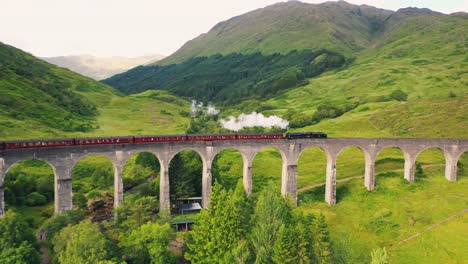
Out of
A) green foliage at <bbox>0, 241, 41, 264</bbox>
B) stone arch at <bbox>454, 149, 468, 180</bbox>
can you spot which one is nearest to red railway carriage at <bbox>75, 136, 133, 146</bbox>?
green foliage at <bbox>0, 241, 41, 264</bbox>

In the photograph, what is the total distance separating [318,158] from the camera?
102 m

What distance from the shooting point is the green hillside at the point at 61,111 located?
101438 mm

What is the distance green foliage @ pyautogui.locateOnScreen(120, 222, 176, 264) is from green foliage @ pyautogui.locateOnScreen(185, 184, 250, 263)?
302cm

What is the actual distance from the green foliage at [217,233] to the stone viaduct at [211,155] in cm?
1626

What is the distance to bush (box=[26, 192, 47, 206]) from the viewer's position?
6103 cm

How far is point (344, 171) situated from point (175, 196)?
1868 inches

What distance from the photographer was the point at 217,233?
139 feet

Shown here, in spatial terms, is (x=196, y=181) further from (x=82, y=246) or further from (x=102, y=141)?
(x=82, y=246)

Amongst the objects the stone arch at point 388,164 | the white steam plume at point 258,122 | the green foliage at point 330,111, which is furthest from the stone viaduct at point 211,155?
the green foliage at point 330,111

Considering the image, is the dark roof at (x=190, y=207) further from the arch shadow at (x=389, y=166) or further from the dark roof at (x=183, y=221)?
the arch shadow at (x=389, y=166)

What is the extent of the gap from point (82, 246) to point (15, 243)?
8.78 meters

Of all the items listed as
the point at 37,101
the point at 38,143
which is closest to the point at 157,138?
the point at 38,143

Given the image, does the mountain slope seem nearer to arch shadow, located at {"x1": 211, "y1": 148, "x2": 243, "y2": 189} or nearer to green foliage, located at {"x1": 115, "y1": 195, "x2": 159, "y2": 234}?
arch shadow, located at {"x1": 211, "y1": 148, "x2": 243, "y2": 189}

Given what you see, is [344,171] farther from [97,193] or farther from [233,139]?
[97,193]
